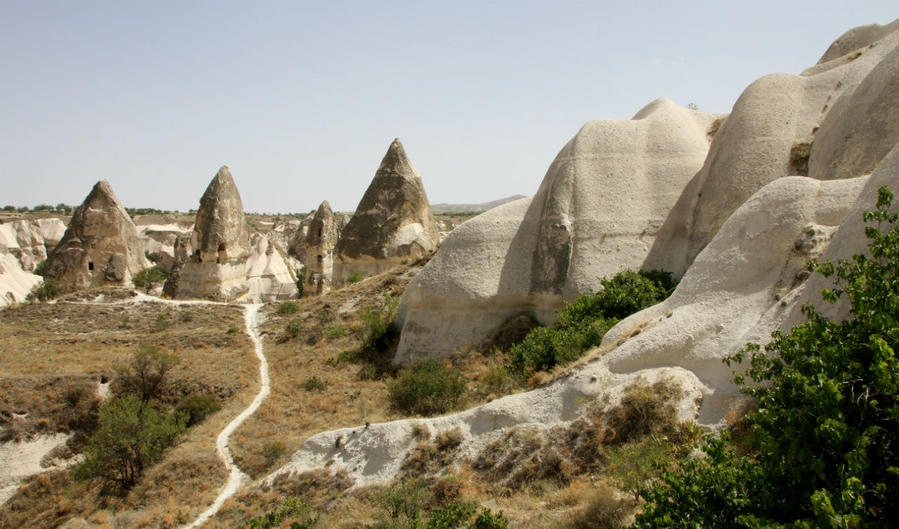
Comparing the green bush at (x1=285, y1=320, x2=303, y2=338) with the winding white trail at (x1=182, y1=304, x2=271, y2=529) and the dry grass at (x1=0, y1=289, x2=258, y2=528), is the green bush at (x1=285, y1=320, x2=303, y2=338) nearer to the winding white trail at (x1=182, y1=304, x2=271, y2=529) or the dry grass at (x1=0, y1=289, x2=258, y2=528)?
the winding white trail at (x1=182, y1=304, x2=271, y2=529)

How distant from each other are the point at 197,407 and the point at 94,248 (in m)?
12.8

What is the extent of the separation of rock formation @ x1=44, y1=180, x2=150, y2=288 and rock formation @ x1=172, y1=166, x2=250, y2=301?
2.66m

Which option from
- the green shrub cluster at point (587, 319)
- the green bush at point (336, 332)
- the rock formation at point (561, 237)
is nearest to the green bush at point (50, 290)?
the green bush at point (336, 332)

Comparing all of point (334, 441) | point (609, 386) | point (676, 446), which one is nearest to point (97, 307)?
point (334, 441)

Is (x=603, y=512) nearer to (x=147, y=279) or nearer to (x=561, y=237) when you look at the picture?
(x=561, y=237)

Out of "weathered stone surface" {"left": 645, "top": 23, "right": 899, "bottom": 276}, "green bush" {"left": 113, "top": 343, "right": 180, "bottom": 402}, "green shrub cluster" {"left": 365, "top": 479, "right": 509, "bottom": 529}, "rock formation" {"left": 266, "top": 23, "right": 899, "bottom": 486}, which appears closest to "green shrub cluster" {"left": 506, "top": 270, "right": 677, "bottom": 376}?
"weathered stone surface" {"left": 645, "top": 23, "right": 899, "bottom": 276}

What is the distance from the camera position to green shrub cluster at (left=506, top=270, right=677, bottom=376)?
31.8 feet

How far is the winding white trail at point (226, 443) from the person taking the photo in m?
8.91

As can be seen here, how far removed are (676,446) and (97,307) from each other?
18.4 m

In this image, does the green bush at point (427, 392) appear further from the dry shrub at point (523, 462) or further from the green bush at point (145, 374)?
the green bush at point (145, 374)

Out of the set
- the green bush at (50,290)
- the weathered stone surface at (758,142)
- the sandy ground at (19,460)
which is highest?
the weathered stone surface at (758,142)

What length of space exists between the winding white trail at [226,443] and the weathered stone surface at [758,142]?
8.35 m

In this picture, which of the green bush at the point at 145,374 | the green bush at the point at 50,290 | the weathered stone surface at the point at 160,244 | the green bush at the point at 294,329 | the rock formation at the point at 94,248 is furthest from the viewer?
the weathered stone surface at the point at 160,244

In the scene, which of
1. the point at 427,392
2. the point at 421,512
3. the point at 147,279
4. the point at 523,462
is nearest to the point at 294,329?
the point at 427,392
